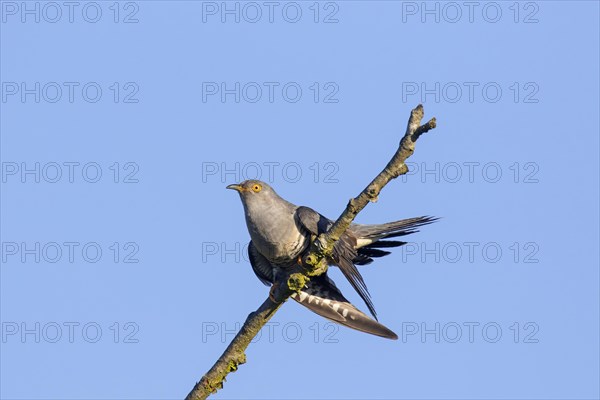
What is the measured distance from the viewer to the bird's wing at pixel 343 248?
7.62 m

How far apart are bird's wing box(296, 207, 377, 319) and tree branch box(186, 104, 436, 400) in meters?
1.14

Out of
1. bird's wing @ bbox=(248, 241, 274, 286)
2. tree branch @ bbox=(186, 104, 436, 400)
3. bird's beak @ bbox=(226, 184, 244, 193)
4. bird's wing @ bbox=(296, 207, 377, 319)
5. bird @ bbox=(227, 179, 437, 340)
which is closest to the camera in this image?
tree branch @ bbox=(186, 104, 436, 400)

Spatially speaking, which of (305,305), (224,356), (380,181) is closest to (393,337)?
(305,305)

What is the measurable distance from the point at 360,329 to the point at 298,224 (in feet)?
4.28

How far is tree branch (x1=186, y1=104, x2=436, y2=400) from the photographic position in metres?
5.24

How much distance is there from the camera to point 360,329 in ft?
25.5

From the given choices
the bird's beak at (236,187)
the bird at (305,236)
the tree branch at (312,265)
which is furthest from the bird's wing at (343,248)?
the tree branch at (312,265)

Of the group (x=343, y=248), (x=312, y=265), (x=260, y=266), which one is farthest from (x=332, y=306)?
(x=312, y=265)

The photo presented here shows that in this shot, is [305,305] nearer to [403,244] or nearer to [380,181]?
[403,244]

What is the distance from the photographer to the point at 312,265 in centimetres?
→ 609

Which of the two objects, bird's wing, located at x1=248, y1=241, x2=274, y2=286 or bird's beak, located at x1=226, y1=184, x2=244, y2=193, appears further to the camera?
bird's wing, located at x1=248, y1=241, x2=274, y2=286

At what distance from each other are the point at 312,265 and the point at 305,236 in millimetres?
2335

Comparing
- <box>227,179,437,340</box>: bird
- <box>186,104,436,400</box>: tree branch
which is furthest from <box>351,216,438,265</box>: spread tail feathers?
<box>186,104,436,400</box>: tree branch

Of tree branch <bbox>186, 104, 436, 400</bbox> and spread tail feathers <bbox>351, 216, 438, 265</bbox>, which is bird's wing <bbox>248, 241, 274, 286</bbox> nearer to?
spread tail feathers <bbox>351, 216, 438, 265</bbox>
